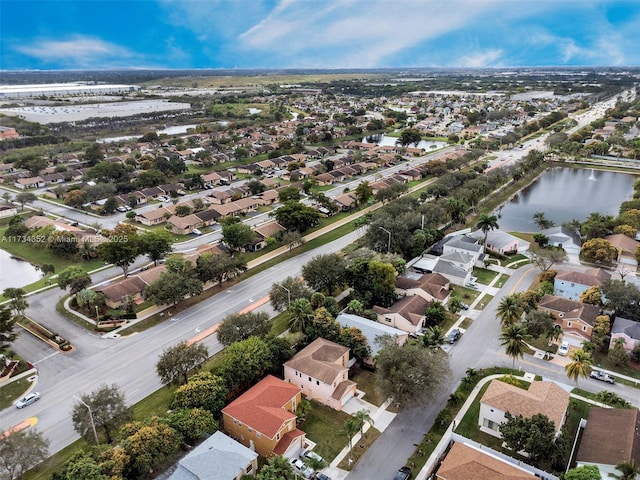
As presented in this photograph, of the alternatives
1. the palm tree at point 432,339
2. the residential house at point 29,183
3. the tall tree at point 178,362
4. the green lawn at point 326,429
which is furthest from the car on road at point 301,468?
the residential house at point 29,183

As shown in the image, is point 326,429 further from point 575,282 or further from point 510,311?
point 575,282

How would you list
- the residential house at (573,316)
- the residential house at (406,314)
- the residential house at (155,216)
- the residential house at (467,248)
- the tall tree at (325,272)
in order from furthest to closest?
the residential house at (155,216) < the residential house at (467,248) < the tall tree at (325,272) < the residential house at (406,314) < the residential house at (573,316)

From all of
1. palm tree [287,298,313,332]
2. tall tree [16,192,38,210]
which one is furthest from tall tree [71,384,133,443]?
tall tree [16,192,38,210]

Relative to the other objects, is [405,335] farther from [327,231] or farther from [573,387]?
[327,231]

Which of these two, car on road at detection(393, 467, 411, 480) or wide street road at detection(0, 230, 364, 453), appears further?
wide street road at detection(0, 230, 364, 453)

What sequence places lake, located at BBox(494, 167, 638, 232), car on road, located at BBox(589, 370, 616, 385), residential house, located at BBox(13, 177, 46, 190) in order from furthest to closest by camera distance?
residential house, located at BBox(13, 177, 46, 190), lake, located at BBox(494, 167, 638, 232), car on road, located at BBox(589, 370, 616, 385)

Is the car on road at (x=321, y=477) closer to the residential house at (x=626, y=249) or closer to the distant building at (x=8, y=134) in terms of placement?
the residential house at (x=626, y=249)

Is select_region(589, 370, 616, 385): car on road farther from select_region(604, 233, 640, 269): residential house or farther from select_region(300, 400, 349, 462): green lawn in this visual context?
select_region(604, 233, 640, 269): residential house

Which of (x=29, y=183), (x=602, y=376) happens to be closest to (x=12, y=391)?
(x=602, y=376)
